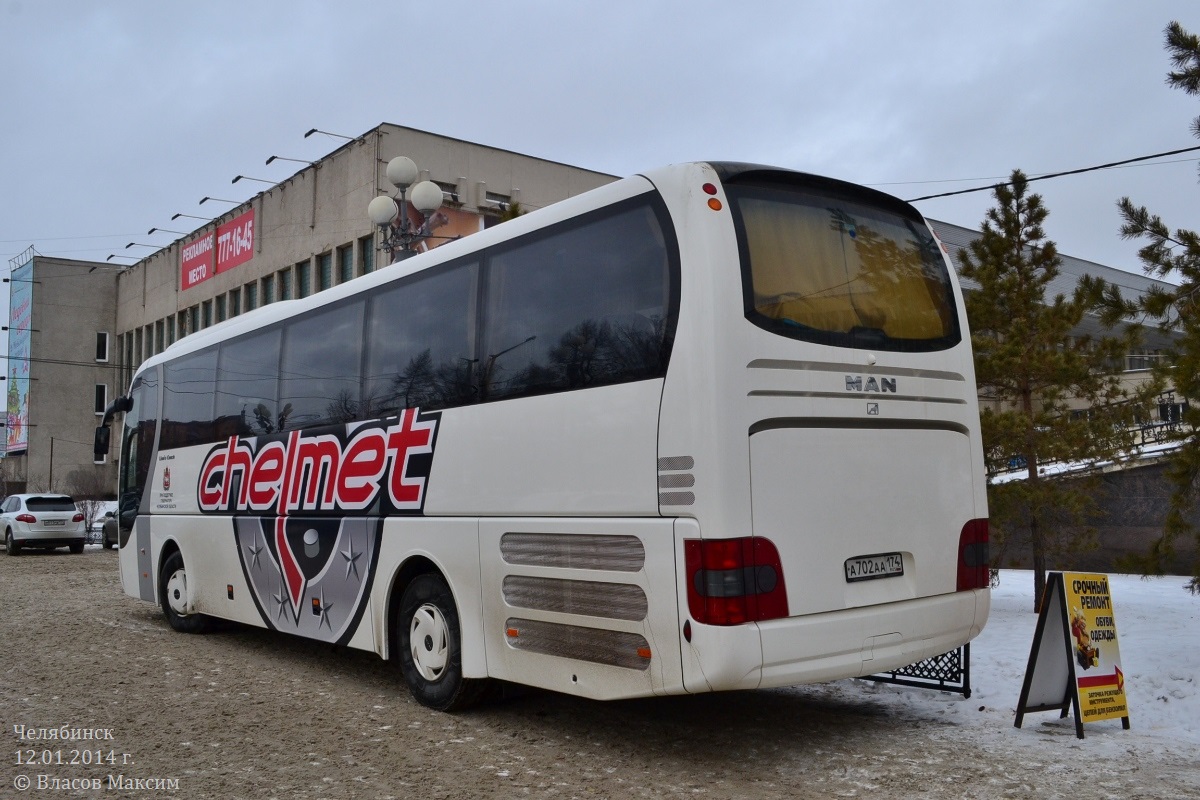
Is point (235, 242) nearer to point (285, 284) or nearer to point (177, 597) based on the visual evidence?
point (285, 284)

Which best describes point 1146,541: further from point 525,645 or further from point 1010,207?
point 525,645

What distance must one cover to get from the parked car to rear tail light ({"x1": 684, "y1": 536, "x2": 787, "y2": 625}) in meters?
27.3

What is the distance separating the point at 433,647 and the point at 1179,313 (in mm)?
6029

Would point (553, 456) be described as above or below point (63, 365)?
below

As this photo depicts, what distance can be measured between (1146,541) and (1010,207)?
7.49 meters

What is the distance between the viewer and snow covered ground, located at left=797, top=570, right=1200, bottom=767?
21.1 feet

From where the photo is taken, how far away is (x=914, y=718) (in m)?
7.27

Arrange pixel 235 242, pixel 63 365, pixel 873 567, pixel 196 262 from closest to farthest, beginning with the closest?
pixel 873 567
pixel 235 242
pixel 196 262
pixel 63 365

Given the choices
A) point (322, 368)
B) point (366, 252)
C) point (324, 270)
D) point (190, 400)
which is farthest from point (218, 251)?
point (322, 368)

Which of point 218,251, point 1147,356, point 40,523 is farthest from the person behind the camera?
point 218,251

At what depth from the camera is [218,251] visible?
41594mm

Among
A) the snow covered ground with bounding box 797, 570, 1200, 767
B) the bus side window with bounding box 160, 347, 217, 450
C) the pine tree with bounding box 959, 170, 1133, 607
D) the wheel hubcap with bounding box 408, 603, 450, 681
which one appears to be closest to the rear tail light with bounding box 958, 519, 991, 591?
the snow covered ground with bounding box 797, 570, 1200, 767

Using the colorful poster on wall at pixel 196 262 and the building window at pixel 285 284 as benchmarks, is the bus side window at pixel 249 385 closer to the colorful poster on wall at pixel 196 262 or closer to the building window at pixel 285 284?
the building window at pixel 285 284

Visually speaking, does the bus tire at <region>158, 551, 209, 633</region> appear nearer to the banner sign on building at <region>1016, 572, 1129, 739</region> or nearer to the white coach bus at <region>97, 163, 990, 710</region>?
the white coach bus at <region>97, 163, 990, 710</region>
